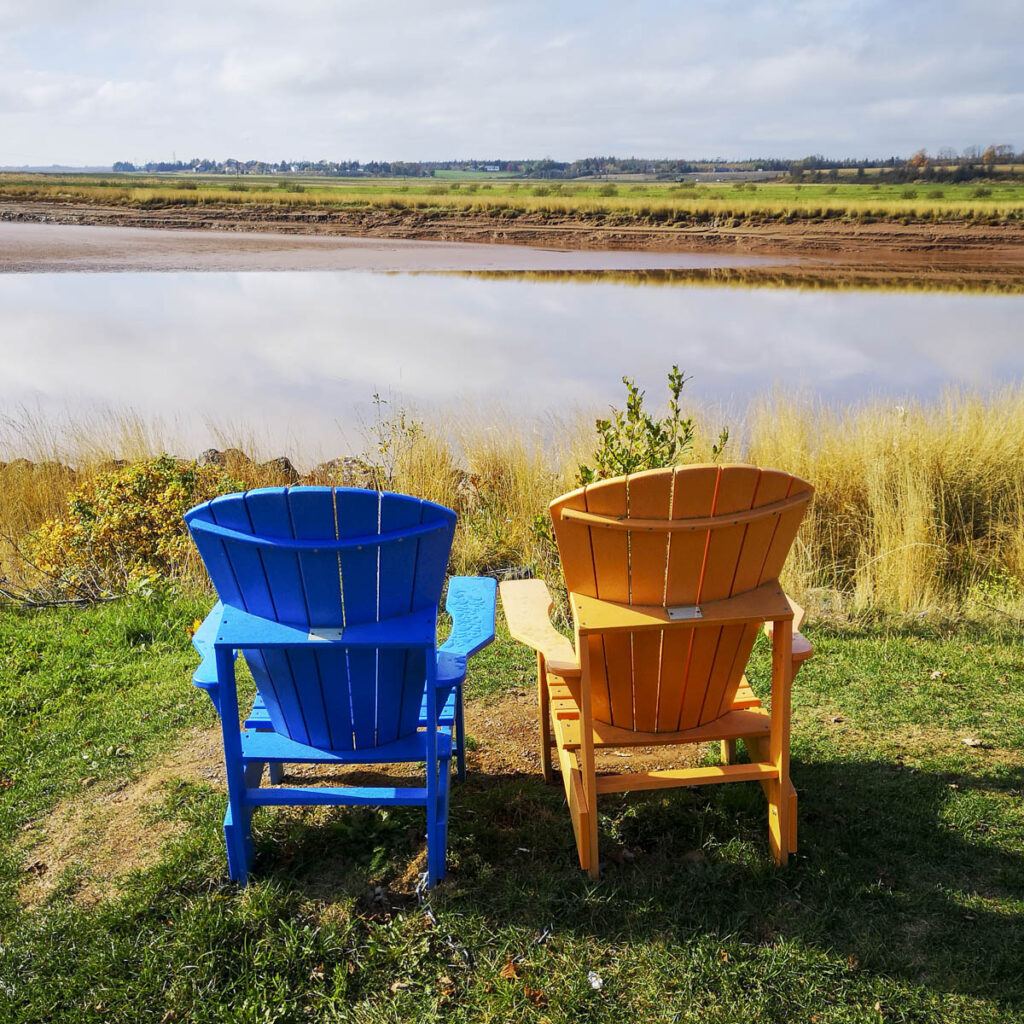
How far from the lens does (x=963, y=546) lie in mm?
7648

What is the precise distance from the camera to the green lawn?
9.07 ft

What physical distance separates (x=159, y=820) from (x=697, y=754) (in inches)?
91.0

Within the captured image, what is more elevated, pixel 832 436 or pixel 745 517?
pixel 745 517

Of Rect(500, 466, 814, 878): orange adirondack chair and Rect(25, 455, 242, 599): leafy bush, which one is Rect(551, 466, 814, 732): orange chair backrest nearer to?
Rect(500, 466, 814, 878): orange adirondack chair

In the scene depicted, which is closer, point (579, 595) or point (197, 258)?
point (579, 595)

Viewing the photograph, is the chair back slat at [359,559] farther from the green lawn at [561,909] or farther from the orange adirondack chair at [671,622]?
the green lawn at [561,909]

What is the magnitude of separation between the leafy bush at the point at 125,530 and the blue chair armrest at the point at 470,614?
3.99 metres

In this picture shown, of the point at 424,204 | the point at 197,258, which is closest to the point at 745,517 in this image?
the point at 197,258

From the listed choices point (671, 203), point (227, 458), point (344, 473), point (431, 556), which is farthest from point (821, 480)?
point (671, 203)

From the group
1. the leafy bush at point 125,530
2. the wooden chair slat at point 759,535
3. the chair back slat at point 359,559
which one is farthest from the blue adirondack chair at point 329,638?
the leafy bush at point 125,530

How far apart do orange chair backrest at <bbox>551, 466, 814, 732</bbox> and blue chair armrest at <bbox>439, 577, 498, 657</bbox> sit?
17.5 inches

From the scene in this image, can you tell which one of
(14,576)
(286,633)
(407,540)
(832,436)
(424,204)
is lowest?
(14,576)

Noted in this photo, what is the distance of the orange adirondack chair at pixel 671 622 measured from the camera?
287cm

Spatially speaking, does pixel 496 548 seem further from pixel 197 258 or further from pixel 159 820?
pixel 197 258
